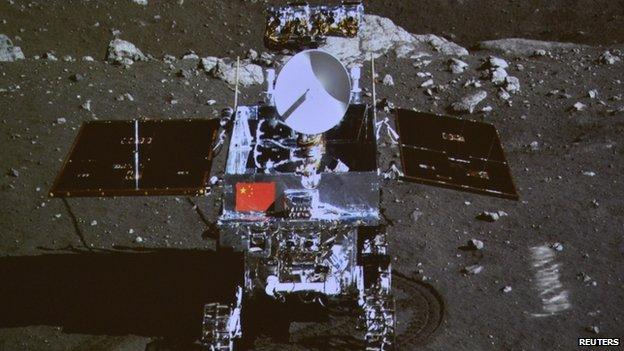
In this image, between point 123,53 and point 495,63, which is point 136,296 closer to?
point 123,53

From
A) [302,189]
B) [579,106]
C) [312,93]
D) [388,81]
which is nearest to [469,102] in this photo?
[388,81]

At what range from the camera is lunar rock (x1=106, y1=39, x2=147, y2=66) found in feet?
33.2

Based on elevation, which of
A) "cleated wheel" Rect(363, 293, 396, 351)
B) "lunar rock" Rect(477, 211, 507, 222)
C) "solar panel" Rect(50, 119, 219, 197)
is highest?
"solar panel" Rect(50, 119, 219, 197)

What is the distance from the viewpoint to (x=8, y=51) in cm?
1005

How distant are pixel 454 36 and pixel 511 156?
3878 mm

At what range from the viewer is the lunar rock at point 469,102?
30.2 feet

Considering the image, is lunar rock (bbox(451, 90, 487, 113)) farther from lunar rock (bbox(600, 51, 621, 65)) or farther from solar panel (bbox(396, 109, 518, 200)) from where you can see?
lunar rock (bbox(600, 51, 621, 65))

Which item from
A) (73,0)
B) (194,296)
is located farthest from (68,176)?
(73,0)

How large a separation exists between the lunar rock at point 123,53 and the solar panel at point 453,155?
16.1 feet

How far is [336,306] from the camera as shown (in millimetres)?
6332

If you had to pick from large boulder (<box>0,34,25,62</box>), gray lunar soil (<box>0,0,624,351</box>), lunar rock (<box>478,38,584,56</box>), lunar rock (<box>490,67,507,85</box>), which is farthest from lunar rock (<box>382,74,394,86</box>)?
large boulder (<box>0,34,25,62</box>)

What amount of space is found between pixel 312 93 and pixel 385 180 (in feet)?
9.23

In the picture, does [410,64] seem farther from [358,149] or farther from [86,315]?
[86,315]

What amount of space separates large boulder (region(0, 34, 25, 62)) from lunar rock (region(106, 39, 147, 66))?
135cm
